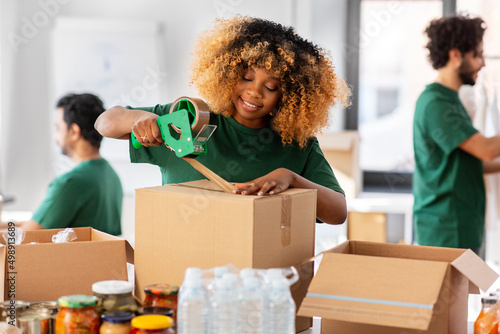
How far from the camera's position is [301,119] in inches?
62.9

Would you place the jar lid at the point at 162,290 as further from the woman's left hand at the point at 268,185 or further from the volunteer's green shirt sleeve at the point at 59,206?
the volunteer's green shirt sleeve at the point at 59,206

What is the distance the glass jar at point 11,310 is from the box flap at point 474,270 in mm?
829

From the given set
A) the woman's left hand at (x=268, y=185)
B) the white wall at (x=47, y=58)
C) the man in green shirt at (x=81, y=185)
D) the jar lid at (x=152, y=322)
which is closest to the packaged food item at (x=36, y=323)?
the jar lid at (x=152, y=322)

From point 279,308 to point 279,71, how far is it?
71cm

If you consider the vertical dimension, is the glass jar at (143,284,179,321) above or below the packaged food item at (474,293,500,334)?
above

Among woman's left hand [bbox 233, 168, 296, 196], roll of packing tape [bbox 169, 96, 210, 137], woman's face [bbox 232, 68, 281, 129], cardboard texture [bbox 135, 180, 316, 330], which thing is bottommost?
cardboard texture [bbox 135, 180, 316, 330]

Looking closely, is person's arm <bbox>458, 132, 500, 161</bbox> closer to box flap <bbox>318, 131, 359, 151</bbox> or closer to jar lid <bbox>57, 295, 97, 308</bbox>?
box flap <bbox>318, 131, 359, 151</bbox>

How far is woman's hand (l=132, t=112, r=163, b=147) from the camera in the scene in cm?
136

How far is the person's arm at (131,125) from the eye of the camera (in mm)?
1370

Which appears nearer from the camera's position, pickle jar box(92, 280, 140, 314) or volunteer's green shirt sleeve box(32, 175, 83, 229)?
pickle jar box(92, 280, 140, 314)

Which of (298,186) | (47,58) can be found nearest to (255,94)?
(298,186)

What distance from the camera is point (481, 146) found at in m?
2.42

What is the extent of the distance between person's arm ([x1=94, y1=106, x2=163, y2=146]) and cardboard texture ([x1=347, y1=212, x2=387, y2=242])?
228cm

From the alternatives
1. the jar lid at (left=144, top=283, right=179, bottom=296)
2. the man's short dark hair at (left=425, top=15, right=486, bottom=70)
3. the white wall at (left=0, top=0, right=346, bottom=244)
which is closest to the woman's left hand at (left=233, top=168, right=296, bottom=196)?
the jar lid at (left=144, top=283, right=179, bottom=296)
